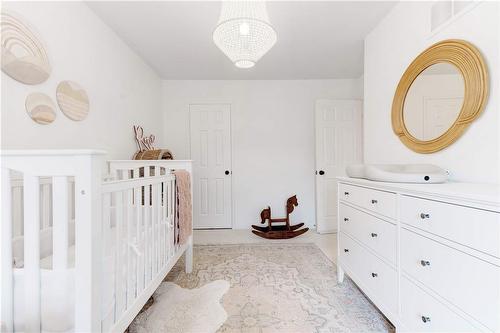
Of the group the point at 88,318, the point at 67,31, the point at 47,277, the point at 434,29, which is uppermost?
the point at 67,31

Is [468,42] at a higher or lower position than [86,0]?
lower

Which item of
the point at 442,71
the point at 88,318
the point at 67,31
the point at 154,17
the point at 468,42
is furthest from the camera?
the point at 154,17

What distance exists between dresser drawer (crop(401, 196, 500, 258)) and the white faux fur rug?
4.10 ft

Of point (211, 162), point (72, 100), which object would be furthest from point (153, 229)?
point (211, 162)

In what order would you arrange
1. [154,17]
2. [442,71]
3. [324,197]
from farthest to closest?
[324,197] → [154,17] → [442,71]

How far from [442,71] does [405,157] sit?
2.07 feet

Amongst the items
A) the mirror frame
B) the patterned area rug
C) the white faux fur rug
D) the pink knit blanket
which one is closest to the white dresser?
the patterned area rug

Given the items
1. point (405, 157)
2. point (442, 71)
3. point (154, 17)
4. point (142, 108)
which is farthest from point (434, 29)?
point (142, 108)

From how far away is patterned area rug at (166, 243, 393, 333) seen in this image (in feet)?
4.72

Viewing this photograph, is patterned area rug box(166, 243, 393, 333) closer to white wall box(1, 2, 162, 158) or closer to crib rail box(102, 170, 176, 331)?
crib rail box(102, 170, 176, 331)

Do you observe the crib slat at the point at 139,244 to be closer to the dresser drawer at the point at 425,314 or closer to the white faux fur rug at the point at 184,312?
the white faux fur rug at the point at 184,312

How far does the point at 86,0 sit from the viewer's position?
1833 mm

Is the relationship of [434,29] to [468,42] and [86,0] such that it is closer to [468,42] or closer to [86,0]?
[468,42]

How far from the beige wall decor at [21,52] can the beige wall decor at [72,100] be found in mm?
153
